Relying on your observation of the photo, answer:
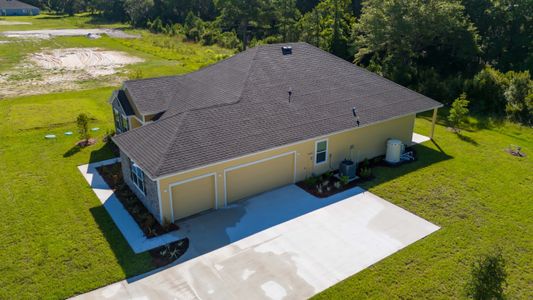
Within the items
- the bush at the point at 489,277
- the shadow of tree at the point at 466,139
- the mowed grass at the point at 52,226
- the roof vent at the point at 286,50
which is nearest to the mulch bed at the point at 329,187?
the mowed grass at the point at 52,226

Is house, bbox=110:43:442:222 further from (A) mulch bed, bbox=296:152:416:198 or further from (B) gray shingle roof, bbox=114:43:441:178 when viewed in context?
(A) mulch bed, bbox=296:152:416:198

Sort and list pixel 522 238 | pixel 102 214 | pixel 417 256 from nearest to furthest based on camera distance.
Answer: pixel 417 256 → pixel 522 238 → pixel 102 214

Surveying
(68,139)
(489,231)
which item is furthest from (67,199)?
(489,231)

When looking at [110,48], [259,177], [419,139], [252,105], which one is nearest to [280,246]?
[259,177]

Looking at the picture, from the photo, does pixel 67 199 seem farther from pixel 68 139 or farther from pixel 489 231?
pixel 489 231

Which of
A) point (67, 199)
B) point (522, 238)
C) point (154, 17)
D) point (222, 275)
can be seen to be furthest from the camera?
point (154, 17)

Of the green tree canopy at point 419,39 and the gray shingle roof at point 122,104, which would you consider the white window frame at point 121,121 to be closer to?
the gray shingle roof at point 122,104
